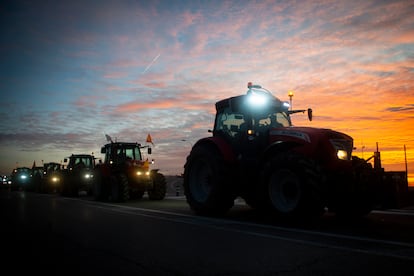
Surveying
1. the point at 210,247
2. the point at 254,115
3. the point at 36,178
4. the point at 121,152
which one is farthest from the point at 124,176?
the point at 36,178

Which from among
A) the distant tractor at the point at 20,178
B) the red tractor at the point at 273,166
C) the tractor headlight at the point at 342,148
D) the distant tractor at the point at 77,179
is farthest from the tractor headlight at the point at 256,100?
the distant tractor at the point at 20,178

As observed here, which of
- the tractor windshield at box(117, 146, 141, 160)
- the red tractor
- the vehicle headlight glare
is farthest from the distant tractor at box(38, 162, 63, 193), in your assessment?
the vehicle headlight glare

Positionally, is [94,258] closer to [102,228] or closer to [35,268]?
[35,268]

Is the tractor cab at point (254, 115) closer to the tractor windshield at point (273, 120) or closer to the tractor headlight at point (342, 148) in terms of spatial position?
the tractor windshield at point (273, 120)

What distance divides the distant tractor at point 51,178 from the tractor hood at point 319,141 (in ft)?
68.9

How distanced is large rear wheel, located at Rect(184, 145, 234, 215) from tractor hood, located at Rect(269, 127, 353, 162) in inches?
69.8

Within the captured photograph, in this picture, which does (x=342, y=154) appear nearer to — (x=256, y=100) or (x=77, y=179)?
(x=256, y=100)

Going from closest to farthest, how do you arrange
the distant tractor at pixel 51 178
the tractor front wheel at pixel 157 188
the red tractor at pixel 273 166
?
the red tractor at pixel 273 166 → the tractor front wheel at pixel 157 188 → the distant tractor at pixel 51 178

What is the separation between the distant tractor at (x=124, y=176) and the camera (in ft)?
54.2

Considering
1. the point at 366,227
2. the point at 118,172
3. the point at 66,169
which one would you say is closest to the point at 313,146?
the point at 366,227

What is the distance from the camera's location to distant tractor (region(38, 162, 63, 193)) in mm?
27097

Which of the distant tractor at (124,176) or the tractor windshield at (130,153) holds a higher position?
the tractor windshield at (130,153)

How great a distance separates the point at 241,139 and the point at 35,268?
630cm

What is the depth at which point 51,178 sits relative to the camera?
90.4ft
